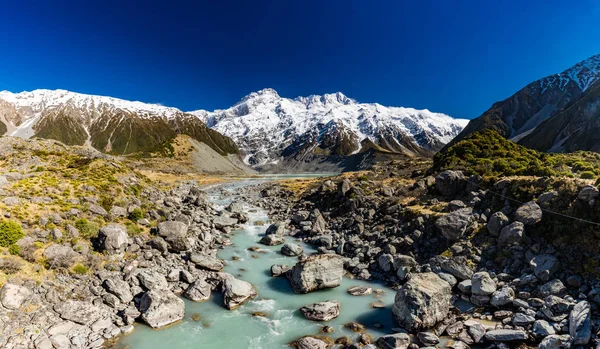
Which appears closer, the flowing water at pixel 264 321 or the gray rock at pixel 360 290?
the flowing water at pixel 264 321

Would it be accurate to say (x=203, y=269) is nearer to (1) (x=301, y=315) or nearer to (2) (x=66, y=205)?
(1) (x=301, y=315)

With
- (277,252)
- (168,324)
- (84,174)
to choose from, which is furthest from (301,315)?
(84,174)

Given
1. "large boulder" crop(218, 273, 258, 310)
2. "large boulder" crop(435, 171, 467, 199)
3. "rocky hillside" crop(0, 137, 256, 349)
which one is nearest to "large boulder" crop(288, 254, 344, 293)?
"large boulder" crop(218, 273, 258, 310)

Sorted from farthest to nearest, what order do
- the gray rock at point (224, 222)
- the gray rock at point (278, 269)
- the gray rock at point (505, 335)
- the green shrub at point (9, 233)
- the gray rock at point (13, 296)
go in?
the gray rock at point (224, 222)
the gray rock at point (278, 269)
the green shrub at point (9, 233)
the gray rock at point (13, 296)
the gray rock at point (505, 335)

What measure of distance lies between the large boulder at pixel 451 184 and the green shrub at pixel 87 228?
4256cm

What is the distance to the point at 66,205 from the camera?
32.3 meters

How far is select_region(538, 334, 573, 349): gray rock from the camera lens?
52.5 ft

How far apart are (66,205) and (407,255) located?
1456 inches

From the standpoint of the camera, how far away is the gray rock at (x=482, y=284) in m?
21.9

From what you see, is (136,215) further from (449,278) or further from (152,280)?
(449,278)

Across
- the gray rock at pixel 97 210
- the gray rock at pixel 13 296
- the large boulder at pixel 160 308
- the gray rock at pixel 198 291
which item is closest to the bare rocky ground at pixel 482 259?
the gray rock at pixel 198 291

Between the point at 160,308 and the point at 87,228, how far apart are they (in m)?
14.7

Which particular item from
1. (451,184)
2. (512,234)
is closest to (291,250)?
(512,234)

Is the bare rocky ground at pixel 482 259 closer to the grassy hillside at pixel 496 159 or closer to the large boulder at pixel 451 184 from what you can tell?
the large boulder at pixel 451 184
